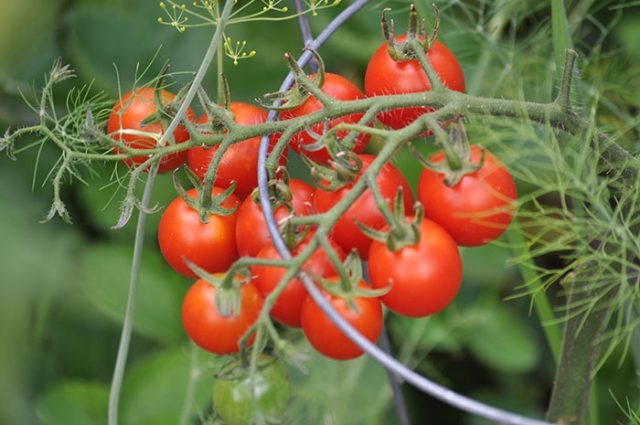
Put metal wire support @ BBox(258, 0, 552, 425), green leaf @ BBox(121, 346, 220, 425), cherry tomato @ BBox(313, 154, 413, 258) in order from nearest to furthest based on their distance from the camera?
metal wire support @ BBox(258, 0, 552, 425)
cherry tomato @ BBox(313, 154, 413, 258)
green leaf @ BBox(121, 346, 220, 425)

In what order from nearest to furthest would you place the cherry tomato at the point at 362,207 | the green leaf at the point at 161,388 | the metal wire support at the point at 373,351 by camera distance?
the metal wire support at the point at 373,351 < the cherry tomato at the point at 362,207 < the green leaf at the point at 161,388

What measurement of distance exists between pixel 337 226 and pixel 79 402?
0.42 meters

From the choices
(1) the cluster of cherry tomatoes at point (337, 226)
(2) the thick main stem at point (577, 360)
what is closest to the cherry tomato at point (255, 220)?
(1) the cluster of cherry tomatoes at point (337, 226)

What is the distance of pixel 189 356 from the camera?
30.1 inches

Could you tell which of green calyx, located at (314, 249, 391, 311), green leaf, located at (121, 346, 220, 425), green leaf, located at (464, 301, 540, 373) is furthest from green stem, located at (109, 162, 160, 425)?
green leaf, located at (464, 301, 540, 373)

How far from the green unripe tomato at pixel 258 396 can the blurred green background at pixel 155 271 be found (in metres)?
0.23

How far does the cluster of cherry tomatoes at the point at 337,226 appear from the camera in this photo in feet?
1.35

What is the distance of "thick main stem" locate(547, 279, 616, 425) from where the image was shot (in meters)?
0.51

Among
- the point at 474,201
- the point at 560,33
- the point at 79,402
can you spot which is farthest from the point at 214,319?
the point at 79,402

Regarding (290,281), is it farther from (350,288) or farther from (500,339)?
(500,339)

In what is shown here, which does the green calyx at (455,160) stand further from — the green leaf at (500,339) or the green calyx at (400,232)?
the green leaf at (500,339)

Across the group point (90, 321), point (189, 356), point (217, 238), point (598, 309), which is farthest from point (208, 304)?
point (90, 321)

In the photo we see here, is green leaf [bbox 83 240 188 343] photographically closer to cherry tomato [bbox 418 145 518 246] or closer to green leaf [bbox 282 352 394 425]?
green leaf [bbox 282 352 394 425]

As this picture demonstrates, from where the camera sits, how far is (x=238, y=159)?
478 millimetres
